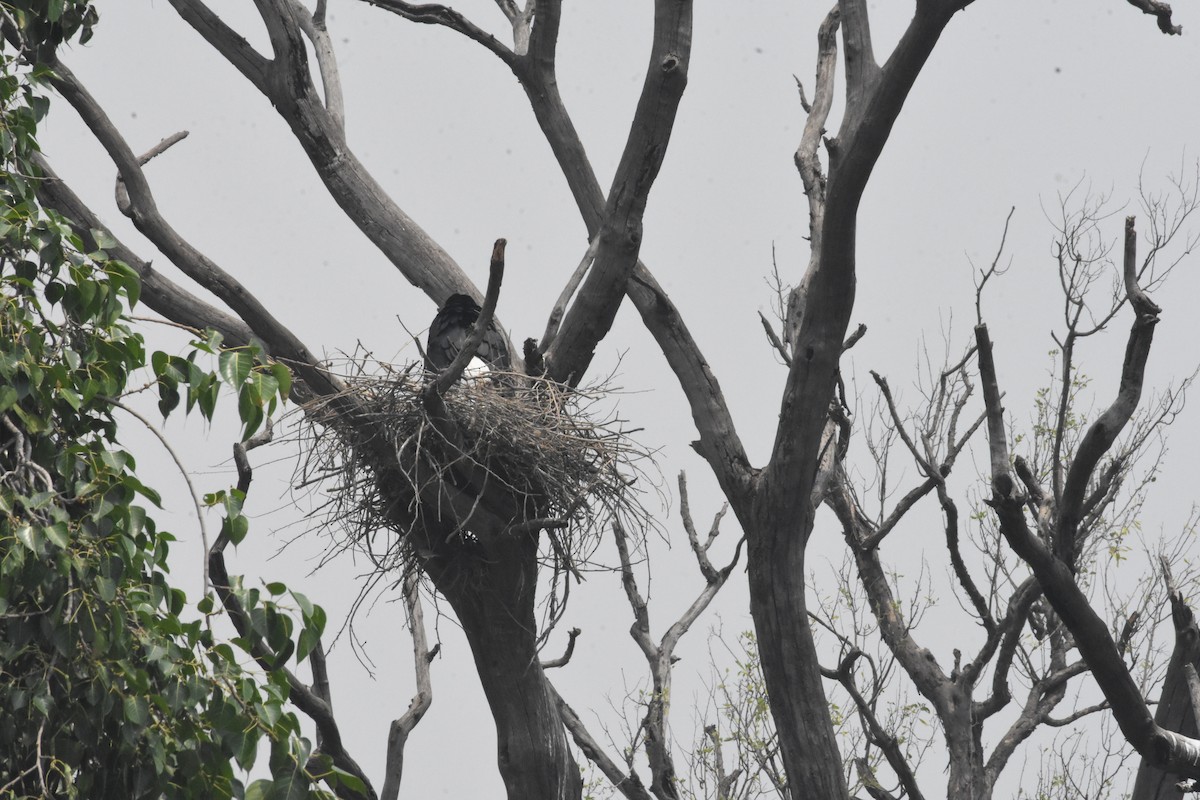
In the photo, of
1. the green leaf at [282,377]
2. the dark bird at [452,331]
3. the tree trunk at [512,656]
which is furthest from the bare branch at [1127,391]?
the dark bird at [452,331]

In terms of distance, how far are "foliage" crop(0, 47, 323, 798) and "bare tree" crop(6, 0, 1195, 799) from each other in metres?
1.17

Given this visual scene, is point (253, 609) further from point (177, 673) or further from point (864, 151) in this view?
point (864, 151)

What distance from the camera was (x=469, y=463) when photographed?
4.84 m

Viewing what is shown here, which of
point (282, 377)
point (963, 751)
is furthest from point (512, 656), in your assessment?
point (963, 751)

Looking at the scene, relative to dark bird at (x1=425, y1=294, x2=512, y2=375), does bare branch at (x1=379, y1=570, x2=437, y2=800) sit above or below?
below

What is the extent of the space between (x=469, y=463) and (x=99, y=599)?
6.48 ft

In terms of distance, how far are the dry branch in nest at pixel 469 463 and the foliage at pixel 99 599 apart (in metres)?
1.55

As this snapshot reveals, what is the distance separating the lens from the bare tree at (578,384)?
4418mm

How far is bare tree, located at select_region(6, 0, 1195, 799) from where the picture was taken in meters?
4.42

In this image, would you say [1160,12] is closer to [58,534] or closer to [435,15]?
[435,15]

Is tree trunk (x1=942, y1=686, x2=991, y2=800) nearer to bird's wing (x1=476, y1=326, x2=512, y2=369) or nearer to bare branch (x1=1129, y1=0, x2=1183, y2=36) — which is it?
bird's wing (x1=476, y1=326, x2=512, y2=369)

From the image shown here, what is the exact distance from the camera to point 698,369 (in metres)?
5.50

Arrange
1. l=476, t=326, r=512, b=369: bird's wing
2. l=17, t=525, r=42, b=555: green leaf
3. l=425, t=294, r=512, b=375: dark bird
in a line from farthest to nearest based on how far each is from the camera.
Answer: l=425, t=294, r=512, b=375: dark bird < l=476, t=326, r=512, b=369: bird's wing < l=17, t=525, r=42, b=555: green leaf

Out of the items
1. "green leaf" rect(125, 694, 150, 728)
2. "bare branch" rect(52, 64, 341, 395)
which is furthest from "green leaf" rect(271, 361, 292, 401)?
"bare branch" rect(52, 64, 341, 395)
